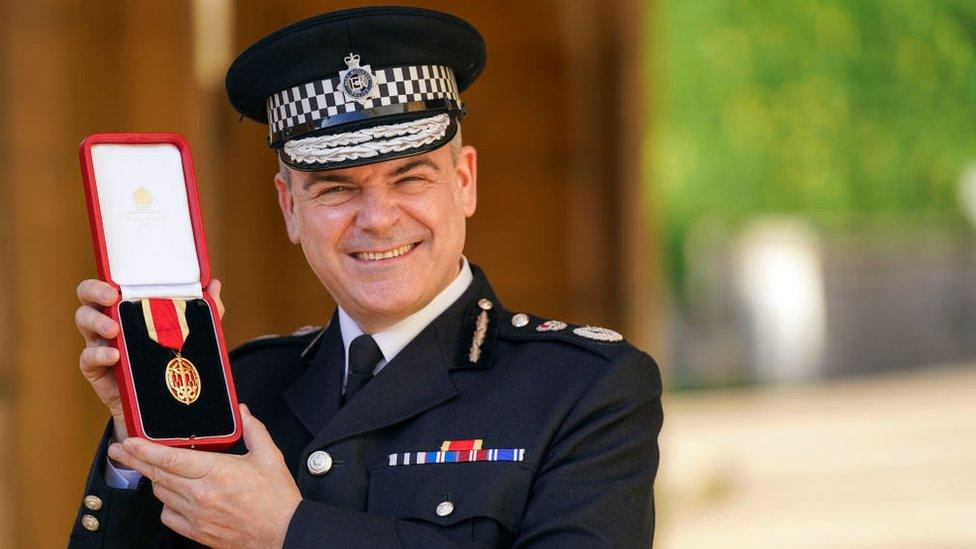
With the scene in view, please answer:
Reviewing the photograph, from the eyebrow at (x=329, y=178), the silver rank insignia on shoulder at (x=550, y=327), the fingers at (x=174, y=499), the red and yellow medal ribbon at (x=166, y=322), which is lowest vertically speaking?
the fingers at (x=174, y=499)

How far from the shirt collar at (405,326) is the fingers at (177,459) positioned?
0.44 m

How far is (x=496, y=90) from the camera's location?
6.67 metres

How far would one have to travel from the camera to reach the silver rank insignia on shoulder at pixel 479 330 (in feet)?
7.92

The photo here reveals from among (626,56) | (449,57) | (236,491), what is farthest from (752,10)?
(236,491)

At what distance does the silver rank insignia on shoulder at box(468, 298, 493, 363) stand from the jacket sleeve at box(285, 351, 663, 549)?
25cm

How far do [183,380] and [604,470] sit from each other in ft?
2.12

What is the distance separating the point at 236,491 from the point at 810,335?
19.7 metres

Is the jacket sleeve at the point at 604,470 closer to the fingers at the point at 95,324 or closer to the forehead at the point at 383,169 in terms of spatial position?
the forehead at the point at 383,169

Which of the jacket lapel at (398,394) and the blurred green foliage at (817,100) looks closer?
the jacket lapel at (398,394)

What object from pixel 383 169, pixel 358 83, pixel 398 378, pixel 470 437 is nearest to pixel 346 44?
pixel 358 83

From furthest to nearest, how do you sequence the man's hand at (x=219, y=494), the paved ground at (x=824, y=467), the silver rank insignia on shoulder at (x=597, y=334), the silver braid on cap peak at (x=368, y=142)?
1. the paved ground at (x=824, y=467)
2. the silver rank insignia on shoulder at (x=597, y=334)
3. the silver braid on cap peak at (x=368, y=142)
4. the man's hand at (x=219, y=494)

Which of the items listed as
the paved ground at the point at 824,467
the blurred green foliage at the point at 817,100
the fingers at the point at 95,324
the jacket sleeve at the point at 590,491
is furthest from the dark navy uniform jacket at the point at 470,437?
the paved ground at the point at 824,467

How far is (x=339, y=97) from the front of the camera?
7.51ft

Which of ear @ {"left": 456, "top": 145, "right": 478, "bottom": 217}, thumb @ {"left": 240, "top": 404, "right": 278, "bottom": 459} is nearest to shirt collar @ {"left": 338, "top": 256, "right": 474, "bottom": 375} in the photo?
ear @ {"left": 456, "top": 145, "right": 478, "bottom": 217}
